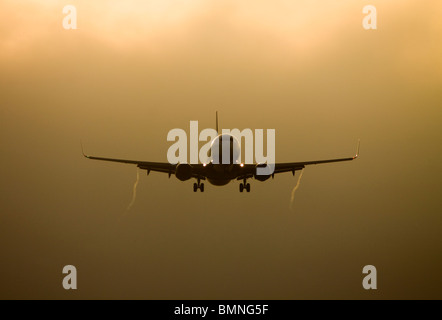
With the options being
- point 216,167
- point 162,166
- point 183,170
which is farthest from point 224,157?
point 162,166

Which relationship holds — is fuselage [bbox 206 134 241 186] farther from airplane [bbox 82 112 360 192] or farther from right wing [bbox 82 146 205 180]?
right wing [bbox 82 146 205 180]

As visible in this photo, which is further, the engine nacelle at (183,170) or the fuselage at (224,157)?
the fuselage at (224,157)

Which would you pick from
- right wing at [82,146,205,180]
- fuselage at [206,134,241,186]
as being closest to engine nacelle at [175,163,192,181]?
fuselage at [206,134,241,186]

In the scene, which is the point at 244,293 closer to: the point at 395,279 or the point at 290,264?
the point at 290,264

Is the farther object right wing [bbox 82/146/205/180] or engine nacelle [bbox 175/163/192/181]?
right wing [bbox 82/146/205/180]

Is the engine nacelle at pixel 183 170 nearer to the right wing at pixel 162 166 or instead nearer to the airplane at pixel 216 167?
the airplane at pixel 216 167

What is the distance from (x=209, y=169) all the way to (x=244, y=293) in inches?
4576

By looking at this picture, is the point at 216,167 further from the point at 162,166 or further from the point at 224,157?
the point at 162,166

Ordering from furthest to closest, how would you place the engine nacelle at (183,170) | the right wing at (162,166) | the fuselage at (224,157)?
the right wing at (162,166) < the fuselage at (224,157) < the engine nacelle at (183,170)

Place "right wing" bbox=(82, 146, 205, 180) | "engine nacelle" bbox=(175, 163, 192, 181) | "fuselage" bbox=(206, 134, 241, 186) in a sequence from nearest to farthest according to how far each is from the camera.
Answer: "engine nacelle" bbox=(175, 163, 192, 181)
"fuselage" bbox=(206, 134, 241, 186)
"right wing" bbox=(82, 146, 205, 180)

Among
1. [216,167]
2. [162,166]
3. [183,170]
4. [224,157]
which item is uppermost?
[162,166]

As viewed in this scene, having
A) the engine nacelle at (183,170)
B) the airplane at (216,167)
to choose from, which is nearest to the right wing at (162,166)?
the airplane at (216,167)

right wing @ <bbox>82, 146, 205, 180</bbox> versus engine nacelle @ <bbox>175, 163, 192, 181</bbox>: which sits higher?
right wing @ <bbox>82, 146, 205, 180</bbox>
